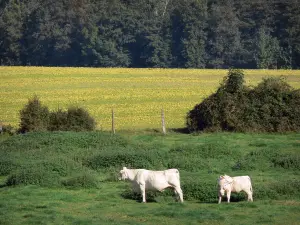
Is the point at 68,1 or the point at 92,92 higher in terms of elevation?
the point at 68,1

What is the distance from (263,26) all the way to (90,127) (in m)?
63.4

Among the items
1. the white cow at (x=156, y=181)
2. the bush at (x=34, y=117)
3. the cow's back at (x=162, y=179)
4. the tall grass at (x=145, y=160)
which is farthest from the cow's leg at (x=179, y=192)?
the bush at (x=34, y=117)

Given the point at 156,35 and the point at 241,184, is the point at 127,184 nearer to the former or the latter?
the point at 241,184

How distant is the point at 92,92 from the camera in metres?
60.7

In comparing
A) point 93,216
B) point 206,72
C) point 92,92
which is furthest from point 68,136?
point 206,72

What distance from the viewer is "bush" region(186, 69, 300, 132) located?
1626 inches

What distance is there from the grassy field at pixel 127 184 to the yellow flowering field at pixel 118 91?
10081 mm

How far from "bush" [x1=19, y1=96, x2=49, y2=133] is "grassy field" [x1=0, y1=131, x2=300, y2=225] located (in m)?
5.14

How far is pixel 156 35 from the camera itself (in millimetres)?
101250

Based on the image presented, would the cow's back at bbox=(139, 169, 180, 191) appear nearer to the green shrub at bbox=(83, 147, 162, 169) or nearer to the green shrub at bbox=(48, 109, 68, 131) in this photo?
the green shrub at bbox=(83, 147, 162, 169)

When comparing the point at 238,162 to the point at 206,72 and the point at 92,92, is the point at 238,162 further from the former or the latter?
the point at 206,72

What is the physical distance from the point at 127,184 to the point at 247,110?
16218 mm

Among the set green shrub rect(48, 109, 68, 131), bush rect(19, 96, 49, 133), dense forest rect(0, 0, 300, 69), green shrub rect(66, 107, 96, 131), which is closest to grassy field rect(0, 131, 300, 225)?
green shrub rect(66, 107, 96, 131)

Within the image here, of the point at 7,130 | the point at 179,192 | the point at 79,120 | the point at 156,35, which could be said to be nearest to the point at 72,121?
the point at 79,120
